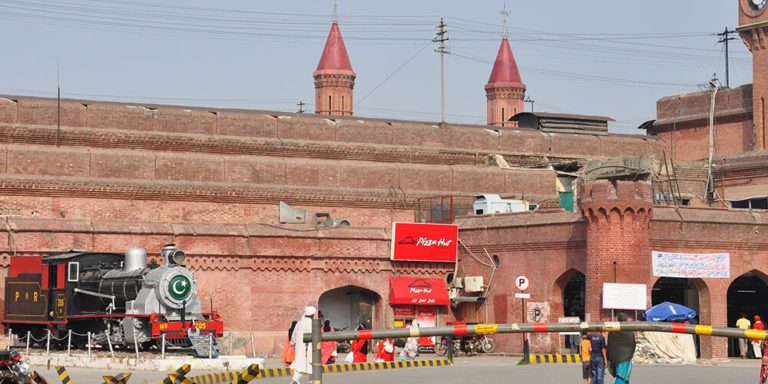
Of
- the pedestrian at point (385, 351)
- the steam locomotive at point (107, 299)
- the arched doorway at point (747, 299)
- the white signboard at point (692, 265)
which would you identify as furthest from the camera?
the arched doorway at point (747, 299)

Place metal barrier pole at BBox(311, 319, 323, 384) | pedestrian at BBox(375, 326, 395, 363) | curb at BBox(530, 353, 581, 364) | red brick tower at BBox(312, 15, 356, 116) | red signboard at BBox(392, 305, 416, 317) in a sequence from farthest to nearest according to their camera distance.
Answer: red brick tower at BBox(312, 15, 356, 116), red signboard at BBox(392, 305, 416, 317), curb at BBox(530, 353, 581, 364), pedestrian at BBox(375, 326, 395, 363), metal barrier pole at BBox(311, 319, 323, 384)

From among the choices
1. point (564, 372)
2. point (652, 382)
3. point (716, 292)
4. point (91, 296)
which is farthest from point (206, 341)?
point (716, 292)

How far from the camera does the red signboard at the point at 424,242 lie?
46.5m

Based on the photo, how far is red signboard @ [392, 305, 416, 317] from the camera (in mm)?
46406

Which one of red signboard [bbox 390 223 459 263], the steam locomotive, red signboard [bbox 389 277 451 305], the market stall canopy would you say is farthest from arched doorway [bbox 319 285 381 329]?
the market stall canopy

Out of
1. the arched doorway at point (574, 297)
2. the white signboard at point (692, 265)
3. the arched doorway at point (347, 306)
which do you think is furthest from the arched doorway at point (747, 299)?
the arched doorway at point (347, 306)

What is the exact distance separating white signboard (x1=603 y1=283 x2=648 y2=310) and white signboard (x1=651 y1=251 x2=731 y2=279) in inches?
53.5

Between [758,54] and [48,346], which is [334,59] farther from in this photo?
[48,346]

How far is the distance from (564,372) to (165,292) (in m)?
9.74

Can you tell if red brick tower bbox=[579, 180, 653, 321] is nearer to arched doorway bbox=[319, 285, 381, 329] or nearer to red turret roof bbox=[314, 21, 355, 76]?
arched doorway bbox=[319, 285, 381, 329]

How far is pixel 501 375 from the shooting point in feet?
95.3

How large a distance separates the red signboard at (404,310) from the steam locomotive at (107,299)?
36.3 feet

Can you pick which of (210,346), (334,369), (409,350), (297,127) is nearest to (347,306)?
(409,350)

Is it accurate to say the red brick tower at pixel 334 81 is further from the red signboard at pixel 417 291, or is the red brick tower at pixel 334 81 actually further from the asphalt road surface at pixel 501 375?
the asphalt road surface at pixel 501 375
